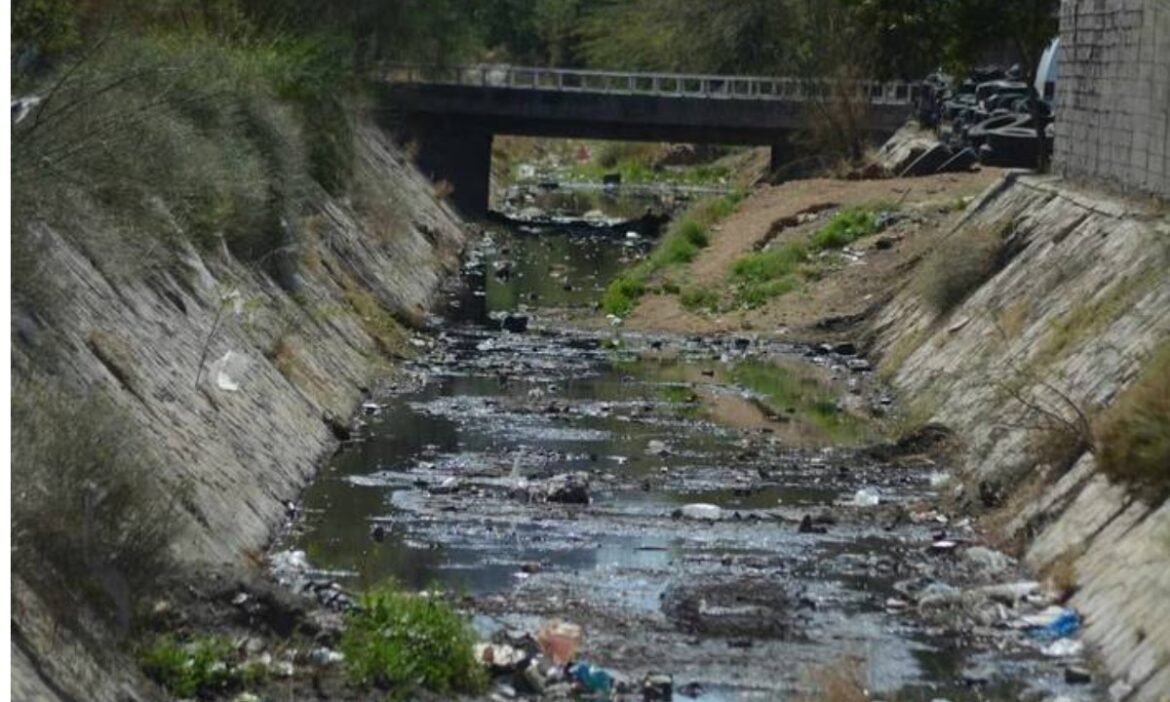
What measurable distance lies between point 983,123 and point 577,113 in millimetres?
15923

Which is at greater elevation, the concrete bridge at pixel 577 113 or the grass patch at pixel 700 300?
the grass patch at pixel 700 300

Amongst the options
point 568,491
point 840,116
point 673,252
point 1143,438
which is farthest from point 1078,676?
point 840,116

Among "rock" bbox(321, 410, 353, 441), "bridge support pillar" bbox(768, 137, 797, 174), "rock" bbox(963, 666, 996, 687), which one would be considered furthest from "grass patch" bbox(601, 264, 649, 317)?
"rock" bbox(963, 666, 996, 687)

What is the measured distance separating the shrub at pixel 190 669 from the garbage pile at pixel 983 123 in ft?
100

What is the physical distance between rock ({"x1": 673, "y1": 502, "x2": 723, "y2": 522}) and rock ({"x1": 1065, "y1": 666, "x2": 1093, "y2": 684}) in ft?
21.5

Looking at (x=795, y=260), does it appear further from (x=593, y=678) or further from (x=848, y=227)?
(x=593, y=678)

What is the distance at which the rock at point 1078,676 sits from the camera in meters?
17.4

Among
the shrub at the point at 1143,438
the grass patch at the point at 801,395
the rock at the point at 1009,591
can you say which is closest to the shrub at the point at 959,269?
the grass patch at the point at 801,395

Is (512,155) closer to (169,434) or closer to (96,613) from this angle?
(169,434)

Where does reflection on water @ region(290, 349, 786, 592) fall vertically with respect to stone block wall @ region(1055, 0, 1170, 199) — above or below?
below

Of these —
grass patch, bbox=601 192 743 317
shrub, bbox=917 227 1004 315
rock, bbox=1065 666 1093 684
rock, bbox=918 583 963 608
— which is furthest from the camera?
grass patch, bbox=601 192 743 317

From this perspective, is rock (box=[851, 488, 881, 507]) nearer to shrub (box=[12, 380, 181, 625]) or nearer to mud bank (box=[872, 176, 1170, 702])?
mud bank (box=[872, 176, 1170, 702])

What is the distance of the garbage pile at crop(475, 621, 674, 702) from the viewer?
1669 cm

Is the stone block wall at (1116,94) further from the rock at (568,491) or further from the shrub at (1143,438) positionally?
Answer: the shrub at (1143,438)
